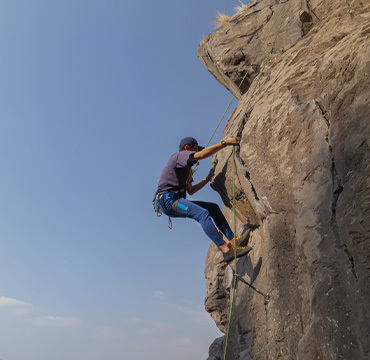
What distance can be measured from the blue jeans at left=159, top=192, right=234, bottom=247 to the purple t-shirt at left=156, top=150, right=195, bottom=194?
0.48ft

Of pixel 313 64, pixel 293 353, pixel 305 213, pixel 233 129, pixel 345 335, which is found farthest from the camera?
pixel 233 129

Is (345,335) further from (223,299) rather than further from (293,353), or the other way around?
(223,299)

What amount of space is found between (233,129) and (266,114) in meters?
1.11

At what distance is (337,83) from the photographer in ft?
12.8

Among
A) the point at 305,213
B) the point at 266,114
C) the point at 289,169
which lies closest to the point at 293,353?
the point at 305,213

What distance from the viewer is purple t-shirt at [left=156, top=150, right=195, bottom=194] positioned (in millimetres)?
5551

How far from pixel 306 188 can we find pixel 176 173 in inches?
90.5

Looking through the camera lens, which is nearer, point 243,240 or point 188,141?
point 243,240

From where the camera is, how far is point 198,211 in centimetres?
514

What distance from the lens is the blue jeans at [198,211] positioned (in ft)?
16.3

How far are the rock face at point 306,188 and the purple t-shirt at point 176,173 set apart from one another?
62 cm

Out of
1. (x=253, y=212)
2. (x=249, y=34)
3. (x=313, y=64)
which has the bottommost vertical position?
(x=253, y=212)

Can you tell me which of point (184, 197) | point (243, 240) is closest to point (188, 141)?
point (184, 197)

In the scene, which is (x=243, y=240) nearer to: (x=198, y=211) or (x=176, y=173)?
(x=198, y=211)
